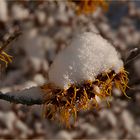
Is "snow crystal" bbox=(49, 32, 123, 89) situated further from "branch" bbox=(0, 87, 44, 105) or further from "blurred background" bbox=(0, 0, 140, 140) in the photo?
"blurred background" bbox=(0, 0, 140, 140)

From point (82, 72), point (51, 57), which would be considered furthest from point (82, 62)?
point (51, 57)

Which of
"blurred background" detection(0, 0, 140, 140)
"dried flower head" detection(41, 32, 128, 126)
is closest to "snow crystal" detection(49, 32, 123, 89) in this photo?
"dried flower head" detection(41, 32, 128, 126)

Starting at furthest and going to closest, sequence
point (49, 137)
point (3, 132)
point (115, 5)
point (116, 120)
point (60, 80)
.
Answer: point (115, 5)
point (116, 120)
point (49, 137)
point (3, 132)
point (60, 80)

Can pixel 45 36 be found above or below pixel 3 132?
above

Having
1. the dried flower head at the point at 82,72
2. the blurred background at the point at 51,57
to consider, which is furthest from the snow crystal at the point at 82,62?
the blurred background at the point at 51,57

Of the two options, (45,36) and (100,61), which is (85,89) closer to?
(100,61)

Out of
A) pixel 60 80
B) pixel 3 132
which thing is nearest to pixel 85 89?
pixel 60 80
